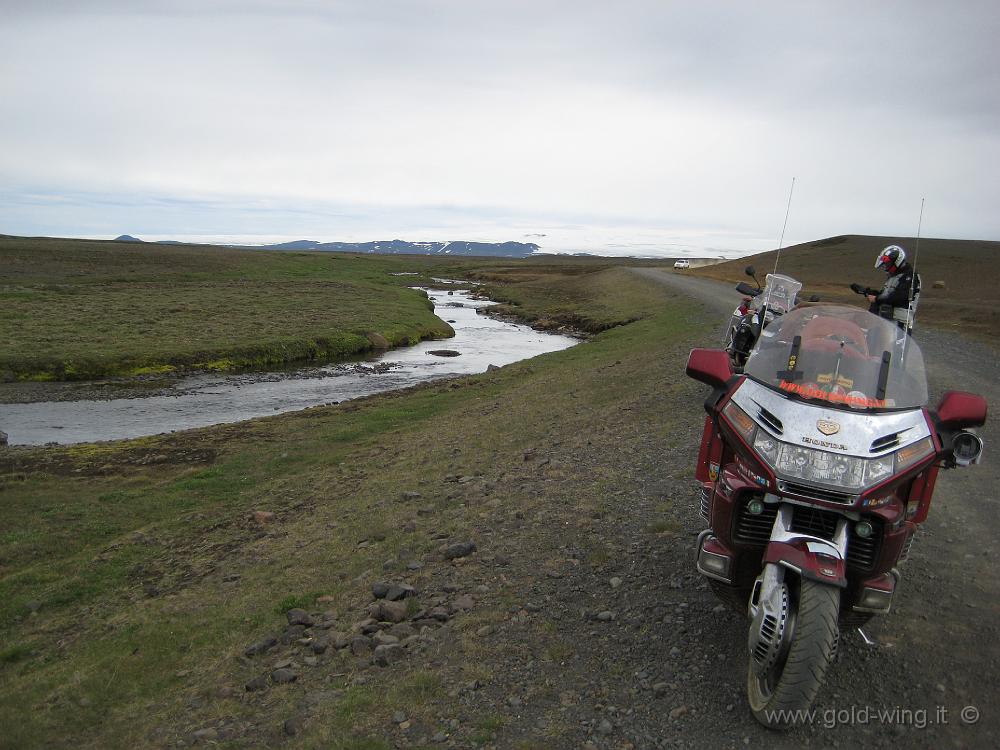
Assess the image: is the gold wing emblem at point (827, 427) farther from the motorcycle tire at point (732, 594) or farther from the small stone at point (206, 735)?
the small stone at point (206, 735)

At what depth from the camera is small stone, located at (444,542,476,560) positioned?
7691 mm

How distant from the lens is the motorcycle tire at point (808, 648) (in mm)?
3867

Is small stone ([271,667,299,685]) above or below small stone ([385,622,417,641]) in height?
below

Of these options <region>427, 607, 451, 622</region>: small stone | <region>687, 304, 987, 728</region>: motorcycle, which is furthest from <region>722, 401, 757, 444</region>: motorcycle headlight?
<region>427, 607, 451, 622</region>: small stone

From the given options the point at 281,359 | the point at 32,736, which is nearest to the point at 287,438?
the point at 32,736

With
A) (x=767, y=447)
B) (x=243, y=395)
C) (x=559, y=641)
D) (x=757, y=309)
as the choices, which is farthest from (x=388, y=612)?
(x=243, y=395)

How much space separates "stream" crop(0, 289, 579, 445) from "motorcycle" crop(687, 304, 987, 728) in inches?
693

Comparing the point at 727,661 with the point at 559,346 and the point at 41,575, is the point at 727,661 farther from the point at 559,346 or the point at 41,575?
the point at 559,346

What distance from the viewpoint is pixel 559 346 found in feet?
119

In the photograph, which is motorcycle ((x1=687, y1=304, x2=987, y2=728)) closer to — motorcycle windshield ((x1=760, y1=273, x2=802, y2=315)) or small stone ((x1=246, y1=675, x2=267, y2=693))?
small stone ((x1=246, y1=675, x2=267, y2=693))

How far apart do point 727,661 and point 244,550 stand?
671cm

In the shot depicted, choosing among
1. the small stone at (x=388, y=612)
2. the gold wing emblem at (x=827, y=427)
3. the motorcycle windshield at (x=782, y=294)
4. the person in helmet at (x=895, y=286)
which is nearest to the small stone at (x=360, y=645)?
the small stone at (x=388, y=612)

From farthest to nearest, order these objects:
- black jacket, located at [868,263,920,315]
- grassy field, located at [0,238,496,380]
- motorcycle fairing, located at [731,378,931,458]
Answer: grassy field, located at [0,238,496,380], black jacket, located at [868,263,920,315], motorcycle fairing, located at [731,378,931,458]

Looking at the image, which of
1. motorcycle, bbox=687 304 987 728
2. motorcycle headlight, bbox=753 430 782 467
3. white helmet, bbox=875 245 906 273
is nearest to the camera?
motorcycle, bbox=687 304 987 728
